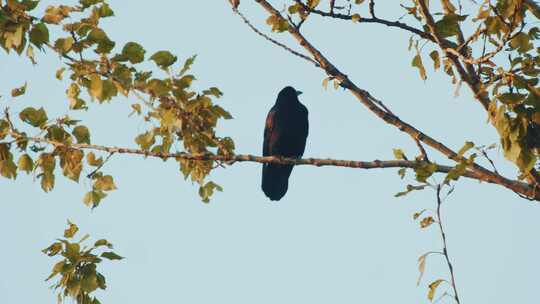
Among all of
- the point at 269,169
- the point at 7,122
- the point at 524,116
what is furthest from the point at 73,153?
the point at 269,169

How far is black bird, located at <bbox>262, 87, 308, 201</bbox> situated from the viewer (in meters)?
9.12

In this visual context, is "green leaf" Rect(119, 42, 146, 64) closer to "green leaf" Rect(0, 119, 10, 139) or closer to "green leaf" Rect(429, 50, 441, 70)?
"green leaf" Rect(0, 119, 10, 139)

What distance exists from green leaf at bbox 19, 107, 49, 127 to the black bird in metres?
5.32

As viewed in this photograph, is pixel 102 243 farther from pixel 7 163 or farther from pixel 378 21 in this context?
pixel 378 21

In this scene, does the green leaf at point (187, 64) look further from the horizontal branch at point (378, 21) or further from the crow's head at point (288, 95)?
the crow's head at point (288, 95)

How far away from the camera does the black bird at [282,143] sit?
9117 millimetres

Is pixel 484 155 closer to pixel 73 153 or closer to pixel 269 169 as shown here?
pixel 73 153

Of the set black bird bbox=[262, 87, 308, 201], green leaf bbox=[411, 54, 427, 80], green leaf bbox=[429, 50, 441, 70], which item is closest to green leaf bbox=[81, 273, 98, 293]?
green leaf bbox=[411, 54, 427, 80]

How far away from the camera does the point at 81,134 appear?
400cm

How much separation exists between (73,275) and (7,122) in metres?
0.87

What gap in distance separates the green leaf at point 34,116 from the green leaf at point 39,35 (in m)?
0.60

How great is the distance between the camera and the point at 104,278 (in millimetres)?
3650

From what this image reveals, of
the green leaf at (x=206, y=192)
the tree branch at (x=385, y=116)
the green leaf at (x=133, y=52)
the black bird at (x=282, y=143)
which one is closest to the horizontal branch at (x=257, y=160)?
the tree branch at (x=385, y=116)

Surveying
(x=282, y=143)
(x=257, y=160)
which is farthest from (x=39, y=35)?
(x=282, y=143)
